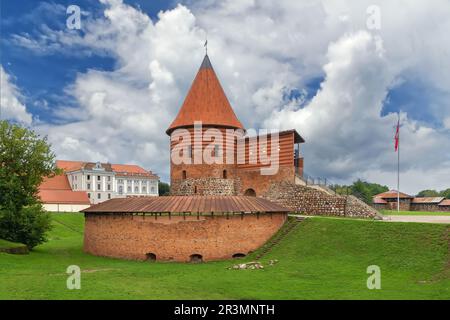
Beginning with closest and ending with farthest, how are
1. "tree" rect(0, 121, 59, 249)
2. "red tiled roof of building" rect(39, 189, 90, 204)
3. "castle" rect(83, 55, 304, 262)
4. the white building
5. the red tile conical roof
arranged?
"castle" rect(83, 55, 304, 262)
"tree" rect(0, 121, 59, 249)
the red tile conical roof
"red tiled roof of building" rect(39, 189, 90, 204)
the white building

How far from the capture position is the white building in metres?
70.9

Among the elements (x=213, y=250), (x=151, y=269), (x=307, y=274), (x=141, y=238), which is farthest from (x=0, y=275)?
(x=307, y=274)

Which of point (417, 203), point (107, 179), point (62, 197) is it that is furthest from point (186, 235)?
point (107, 179)

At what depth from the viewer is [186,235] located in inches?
776

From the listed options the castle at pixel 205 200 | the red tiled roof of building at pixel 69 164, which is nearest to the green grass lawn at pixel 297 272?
the castle at pixel 205 200

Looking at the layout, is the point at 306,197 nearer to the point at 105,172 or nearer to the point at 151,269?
the point at 151,269

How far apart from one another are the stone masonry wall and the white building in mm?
51582

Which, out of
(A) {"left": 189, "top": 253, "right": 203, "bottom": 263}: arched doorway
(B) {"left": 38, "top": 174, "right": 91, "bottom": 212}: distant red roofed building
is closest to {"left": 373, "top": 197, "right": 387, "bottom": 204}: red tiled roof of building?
(A) {"left": 189, "top": 253, "right": 203, "bottom": 263}: arched doorway

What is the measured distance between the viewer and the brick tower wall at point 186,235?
64.4ft

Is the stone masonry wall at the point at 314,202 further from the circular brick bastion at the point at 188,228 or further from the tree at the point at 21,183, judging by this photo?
the tree at the point at 21,183

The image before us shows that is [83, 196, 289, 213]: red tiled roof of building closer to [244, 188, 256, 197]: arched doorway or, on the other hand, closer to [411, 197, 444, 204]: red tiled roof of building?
[244, 188, 256, 197]: arched doorway

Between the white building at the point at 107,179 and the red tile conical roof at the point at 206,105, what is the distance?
47.1 m

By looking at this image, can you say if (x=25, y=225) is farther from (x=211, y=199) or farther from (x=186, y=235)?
(x=211, y=199)

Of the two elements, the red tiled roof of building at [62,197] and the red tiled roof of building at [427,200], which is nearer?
the red tiled roof of building at [427,200]
